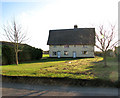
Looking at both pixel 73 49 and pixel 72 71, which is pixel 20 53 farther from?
pixel 73 49

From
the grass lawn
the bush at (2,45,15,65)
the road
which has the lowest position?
the road

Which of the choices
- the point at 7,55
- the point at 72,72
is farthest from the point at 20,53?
the point at 72,72

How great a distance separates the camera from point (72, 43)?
33000 mm

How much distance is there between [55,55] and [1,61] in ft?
61.0

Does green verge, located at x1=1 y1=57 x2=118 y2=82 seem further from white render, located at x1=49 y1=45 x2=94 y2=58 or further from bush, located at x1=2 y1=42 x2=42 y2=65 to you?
white render, located at x1=49 y1=45 x2=94 y2=58

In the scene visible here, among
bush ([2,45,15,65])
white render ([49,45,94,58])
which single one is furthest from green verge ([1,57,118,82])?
white render ([49,45,94,58])

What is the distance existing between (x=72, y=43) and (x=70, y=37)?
8.15 feet

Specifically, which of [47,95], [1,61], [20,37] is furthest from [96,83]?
[1,61]

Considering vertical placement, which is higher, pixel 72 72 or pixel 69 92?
pixel 72 72

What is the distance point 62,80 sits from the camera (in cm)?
656

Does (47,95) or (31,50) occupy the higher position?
(31,50)

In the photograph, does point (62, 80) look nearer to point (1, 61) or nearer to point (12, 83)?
point (12, 83)

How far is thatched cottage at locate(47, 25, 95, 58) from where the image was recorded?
32.4 metres

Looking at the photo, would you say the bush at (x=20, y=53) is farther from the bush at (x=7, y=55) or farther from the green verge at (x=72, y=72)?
the green verge at (x=72, y=72)
